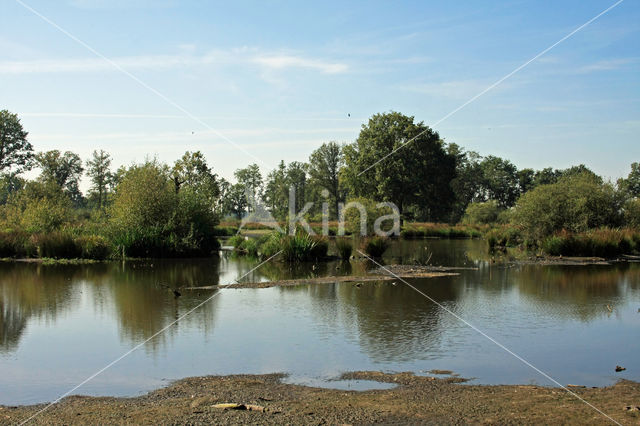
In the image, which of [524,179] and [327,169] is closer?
[327,169]

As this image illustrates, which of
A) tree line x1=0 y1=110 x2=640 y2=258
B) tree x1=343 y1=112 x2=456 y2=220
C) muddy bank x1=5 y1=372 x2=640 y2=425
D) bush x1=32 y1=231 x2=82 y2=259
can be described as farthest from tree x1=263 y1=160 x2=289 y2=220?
muddy bank x1=5 y1=372 x2=640 y2=425

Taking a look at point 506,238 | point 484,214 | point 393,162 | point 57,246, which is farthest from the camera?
point 484,214

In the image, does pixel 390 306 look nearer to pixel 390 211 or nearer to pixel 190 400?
pixel 190 400

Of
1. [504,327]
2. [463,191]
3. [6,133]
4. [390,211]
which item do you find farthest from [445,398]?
[463,191]

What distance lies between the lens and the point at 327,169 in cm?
8694

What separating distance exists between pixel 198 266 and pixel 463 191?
77030 mm

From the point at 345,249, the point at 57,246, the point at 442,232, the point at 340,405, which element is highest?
the point at 442,232

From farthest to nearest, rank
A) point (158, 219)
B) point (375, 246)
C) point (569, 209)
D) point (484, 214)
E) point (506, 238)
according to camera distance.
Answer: point (484, 214)
point (506, 238)
point (569, 209)
point (158, 219)
point (375, 246)

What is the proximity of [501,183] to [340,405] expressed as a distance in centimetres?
9592

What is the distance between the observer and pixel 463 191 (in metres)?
95.9

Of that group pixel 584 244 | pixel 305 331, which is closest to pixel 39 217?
pixel 305 331

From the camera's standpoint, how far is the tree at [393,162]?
65.1 meters

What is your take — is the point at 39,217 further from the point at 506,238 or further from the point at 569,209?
the point at 569,209

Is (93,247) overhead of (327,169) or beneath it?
beneath
